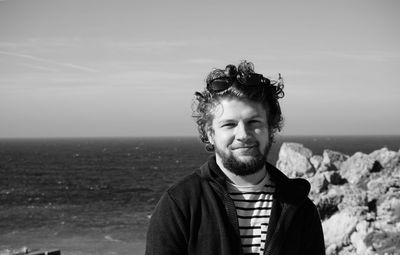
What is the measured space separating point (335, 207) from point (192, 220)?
18.8m

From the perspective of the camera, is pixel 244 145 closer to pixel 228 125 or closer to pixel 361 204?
pixel 228 125

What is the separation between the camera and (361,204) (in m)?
19.6

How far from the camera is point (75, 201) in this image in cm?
5588

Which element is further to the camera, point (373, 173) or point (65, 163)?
point (65, 163)

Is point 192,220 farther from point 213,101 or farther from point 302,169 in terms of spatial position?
point 302,169

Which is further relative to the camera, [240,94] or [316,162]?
[316,162]

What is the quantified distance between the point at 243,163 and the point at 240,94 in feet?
1.51

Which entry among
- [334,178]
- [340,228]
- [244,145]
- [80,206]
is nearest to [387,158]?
[334,178]

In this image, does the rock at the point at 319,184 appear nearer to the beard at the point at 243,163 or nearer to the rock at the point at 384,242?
the rock at the point at 384,242

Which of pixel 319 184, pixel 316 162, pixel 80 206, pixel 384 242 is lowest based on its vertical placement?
pixel 80 206

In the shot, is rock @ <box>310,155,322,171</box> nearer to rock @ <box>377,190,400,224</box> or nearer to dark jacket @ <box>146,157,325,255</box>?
rock @ <box>377,190,400,224</box>

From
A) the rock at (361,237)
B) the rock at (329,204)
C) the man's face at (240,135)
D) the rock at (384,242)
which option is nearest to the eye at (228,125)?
the man's face at (240,135)

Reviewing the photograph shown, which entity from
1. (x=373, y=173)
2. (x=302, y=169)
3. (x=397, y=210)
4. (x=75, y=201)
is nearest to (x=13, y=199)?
(x=75, y=201)

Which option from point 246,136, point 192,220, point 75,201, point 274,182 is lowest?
point 75,201
